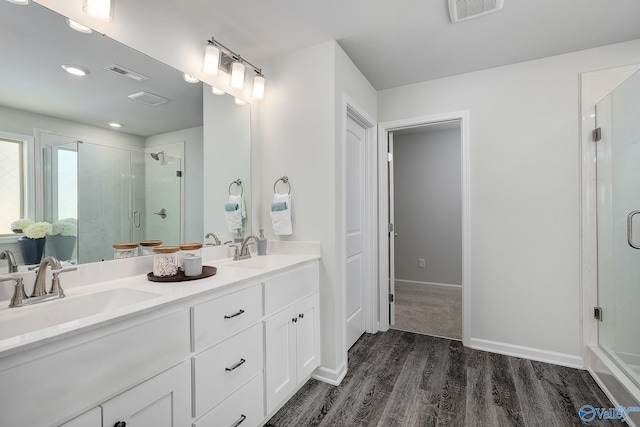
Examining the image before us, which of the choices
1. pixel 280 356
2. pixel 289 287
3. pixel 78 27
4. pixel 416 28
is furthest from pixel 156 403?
pixel 416 28

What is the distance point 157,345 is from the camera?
41.6 inches

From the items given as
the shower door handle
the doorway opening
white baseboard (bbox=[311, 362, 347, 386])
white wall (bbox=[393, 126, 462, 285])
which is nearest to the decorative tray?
white baseboard (bbox=[311, 362, 347, 386])

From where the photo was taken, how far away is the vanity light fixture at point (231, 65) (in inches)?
75.2

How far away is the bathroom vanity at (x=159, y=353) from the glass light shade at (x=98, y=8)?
1.25m

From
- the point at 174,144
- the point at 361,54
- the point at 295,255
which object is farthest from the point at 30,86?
the point at 361,54

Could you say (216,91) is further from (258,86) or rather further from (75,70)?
(75,70)

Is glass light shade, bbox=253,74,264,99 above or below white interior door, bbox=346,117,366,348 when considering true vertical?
above

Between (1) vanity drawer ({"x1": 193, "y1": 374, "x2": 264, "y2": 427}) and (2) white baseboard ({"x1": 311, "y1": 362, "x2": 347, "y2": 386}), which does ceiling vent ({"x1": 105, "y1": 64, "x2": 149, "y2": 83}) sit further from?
(2) white baseboard ({"x1": 311, "y1": 362, "x2": 347, "y2": 386})

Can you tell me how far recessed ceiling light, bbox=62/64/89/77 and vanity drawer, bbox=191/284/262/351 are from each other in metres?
1.22

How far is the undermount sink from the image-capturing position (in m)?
0.99

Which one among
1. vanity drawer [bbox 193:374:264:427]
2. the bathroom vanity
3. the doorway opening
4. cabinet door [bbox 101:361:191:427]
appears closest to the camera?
the bathroom vanity

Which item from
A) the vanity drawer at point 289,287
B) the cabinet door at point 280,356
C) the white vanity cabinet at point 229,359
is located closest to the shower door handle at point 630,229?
the vanity drawer at point 289,287

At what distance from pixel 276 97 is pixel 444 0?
127 centimetres

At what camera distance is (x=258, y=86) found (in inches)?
89.4
